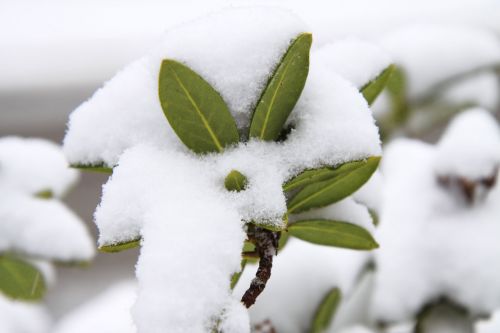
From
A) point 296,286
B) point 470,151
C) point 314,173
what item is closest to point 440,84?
point 470,151

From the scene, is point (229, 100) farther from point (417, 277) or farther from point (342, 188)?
Answer: point (417, 277)

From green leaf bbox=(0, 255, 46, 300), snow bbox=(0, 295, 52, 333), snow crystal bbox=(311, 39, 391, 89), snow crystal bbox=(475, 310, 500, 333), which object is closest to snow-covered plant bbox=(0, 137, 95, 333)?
green leaf bbox=(0, 255, 46, 300)

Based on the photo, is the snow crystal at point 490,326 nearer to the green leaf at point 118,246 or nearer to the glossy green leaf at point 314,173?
the glossy green leaf at point 314,173

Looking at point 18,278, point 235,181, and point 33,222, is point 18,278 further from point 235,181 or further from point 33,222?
point 235,181

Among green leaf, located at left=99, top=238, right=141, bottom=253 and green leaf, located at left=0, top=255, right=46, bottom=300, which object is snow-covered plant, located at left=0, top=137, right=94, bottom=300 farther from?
green leaf, located at left=99, top=238, right=141, bottom=253

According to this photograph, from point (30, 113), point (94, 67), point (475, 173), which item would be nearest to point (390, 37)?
point (475, 173)

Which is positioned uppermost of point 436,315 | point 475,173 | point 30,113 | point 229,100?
point 229,100
